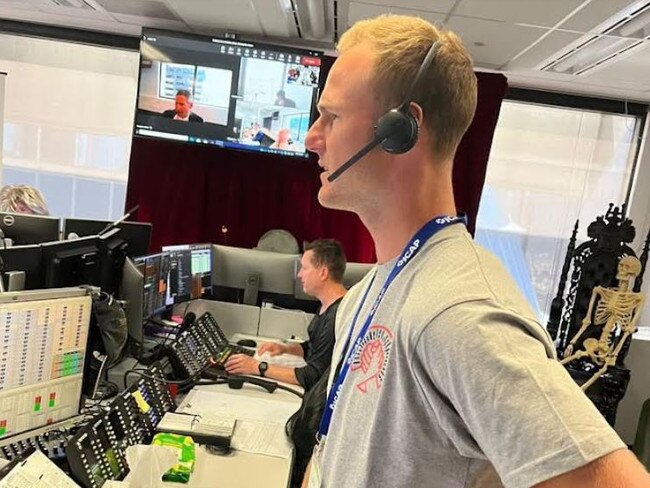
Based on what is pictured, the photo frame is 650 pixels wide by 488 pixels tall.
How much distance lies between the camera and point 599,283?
3.73m

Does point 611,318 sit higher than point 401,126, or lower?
lower

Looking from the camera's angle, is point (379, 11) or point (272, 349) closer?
point (272, 349)

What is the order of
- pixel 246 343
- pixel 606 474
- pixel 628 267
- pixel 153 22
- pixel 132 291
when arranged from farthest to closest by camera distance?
pixel 153 22 → pixel 628 267 → pixel 246 343 → pixel 132 291 → pixel 606 474

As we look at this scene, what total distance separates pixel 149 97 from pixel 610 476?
155 inches

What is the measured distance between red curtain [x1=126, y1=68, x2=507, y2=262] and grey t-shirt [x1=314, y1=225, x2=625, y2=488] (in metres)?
3.83

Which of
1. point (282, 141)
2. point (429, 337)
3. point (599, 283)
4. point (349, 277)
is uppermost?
point (282, 141)

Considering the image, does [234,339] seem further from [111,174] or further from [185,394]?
[111,174]

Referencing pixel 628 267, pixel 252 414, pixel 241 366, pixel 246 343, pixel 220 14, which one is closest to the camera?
pixel 252 414

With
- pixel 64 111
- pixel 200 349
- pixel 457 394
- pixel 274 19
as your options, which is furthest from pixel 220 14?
pixel 457 394

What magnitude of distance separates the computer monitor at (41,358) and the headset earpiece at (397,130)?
1.08 m

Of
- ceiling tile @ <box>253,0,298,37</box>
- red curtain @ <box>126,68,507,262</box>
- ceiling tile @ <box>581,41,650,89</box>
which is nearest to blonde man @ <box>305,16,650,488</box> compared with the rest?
ceiling tile @ <box>253,0,298,37</box>

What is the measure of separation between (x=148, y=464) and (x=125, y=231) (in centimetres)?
136

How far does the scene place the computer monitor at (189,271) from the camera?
289 centimetres

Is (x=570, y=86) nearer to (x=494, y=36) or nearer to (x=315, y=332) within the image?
(x=494, y=36)
